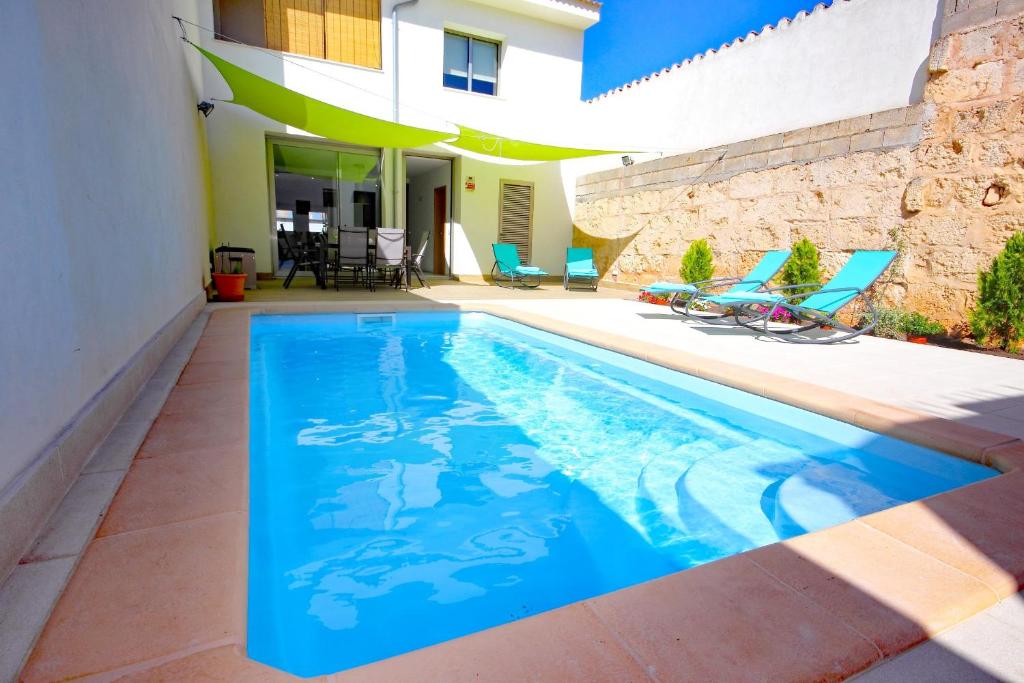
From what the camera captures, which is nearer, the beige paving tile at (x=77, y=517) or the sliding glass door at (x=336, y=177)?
the beige paving tile at (x=77, y=517)

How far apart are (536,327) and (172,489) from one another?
4016 mm

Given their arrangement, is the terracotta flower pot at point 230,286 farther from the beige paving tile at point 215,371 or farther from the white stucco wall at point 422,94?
the beige paving tile at point 215,371

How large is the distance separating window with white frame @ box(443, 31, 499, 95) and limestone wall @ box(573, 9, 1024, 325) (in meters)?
4.52

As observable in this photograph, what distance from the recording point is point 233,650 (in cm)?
99

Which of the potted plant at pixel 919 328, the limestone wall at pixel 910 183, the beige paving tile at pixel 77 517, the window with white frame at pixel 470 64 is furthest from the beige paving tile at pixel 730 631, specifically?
the window with white frame at pixel 470 64

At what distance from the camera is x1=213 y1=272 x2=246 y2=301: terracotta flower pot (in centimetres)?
616

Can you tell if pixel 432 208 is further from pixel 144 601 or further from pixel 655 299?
pixel 144 601

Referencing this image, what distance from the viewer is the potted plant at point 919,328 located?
5.16m

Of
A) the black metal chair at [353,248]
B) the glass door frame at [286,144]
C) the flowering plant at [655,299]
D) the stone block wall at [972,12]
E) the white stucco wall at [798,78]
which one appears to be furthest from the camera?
the glass door frame at [286,144]

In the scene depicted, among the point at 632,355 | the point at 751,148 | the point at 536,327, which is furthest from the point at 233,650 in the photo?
the point at 751,148

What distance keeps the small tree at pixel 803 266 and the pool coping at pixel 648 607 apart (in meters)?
4.99

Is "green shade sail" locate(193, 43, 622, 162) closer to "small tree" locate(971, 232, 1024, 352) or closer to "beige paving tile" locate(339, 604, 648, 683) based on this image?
"small tree" locate(971, 232, 1024, 352)

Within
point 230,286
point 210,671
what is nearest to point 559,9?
point 230,286

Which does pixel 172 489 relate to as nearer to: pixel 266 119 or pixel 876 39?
pixel 876 39
